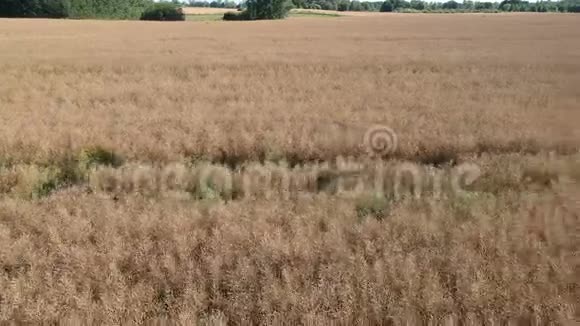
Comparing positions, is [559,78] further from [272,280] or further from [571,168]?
[272,280]

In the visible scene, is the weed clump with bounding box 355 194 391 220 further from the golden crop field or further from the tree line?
the tree line

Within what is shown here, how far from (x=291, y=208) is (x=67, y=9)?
3499 inches

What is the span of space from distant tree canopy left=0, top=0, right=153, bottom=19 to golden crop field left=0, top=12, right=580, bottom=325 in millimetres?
79395

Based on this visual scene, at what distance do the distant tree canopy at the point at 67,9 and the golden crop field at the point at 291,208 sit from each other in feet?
260

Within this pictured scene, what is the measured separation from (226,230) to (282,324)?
5.13ft

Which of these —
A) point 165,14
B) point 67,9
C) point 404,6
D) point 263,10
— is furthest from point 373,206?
point 404,6

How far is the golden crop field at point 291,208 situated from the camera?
3.95 m

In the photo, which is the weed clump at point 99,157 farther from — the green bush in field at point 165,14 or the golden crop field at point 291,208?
the green bush in field at point 165,14

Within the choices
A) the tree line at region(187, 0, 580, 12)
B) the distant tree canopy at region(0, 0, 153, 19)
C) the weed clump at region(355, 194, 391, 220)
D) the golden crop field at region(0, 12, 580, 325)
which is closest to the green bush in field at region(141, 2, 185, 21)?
the distant tree canopy at region(0, 0, 153, 19)

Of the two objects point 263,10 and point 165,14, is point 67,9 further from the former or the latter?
point 263,10

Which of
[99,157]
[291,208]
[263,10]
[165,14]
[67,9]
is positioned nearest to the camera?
[291,208]

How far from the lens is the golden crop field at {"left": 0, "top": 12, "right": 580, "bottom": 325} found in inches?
155

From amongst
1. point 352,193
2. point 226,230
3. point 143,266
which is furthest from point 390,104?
point 143,266

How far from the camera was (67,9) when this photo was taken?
8275 cm
